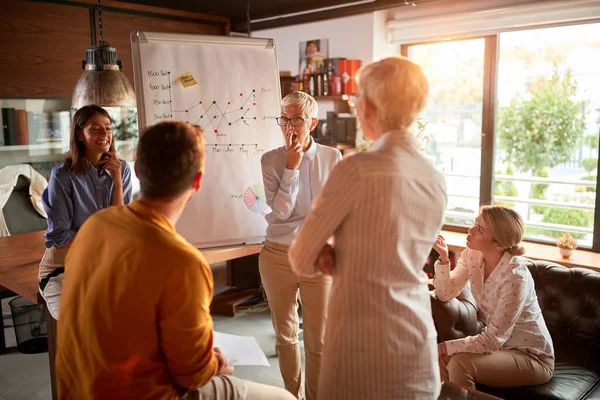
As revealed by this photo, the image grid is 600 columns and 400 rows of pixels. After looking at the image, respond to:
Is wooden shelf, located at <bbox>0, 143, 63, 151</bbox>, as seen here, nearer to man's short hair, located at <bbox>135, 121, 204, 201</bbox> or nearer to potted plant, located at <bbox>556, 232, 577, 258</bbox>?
man's short hair, located at <bbox>135, 121, 204, 201</bbox>

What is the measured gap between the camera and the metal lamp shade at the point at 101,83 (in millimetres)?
2867

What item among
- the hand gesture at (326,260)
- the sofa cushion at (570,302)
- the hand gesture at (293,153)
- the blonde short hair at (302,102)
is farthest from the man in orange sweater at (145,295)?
the sofa cushion at (570,302)

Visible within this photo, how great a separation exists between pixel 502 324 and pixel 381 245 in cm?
111

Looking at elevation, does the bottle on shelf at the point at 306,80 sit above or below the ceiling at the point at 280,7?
below

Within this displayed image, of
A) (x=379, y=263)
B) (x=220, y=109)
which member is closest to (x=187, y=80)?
(x=220, y=109)

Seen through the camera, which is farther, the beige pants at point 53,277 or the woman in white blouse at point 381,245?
the beige pants at point 53,277

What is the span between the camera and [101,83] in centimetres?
288

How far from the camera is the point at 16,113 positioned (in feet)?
14.0

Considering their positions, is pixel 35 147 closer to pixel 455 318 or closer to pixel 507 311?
pixel 455 318

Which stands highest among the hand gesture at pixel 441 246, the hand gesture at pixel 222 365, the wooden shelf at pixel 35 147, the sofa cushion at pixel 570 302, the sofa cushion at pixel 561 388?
the wooden shelf at pixel 35 147

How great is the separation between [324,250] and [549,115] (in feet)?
11.1

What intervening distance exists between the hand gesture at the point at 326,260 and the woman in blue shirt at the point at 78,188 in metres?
1.38

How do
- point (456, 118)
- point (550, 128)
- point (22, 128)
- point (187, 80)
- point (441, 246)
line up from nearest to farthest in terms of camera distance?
point (441, 246), point (187, 80), point (550, 128), point (22, 128), point (456, 118)

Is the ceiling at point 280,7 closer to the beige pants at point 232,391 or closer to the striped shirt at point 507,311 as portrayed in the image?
the striped shirt at point 507,311
